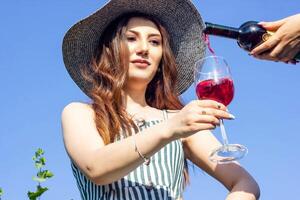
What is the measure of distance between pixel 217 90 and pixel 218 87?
21mm

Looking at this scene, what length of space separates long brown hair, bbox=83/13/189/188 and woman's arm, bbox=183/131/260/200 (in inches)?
7.8

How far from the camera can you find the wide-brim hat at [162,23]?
5152 mm

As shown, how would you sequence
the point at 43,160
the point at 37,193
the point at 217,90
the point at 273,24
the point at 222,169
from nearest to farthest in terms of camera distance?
the point at 217,90
the point at 273,24
the point at 222,169
the point at 37,193
the point at 43,160

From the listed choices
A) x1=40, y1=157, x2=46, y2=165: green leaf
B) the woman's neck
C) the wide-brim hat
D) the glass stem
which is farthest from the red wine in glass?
x1=40, y1=157, x2=46, y2=165: green leaf

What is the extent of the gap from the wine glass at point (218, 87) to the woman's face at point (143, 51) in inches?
31.7

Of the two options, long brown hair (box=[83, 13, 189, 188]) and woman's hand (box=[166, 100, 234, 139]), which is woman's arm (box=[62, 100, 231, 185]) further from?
long brown hair (box=[83, 13, 189, 188])

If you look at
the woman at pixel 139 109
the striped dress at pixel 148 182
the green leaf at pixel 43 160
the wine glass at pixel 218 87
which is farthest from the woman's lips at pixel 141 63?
the green leaf at pixel 43 160

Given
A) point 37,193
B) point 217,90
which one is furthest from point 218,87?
point 37,193

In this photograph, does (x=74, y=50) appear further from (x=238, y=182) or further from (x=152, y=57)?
(x=238, y=182)

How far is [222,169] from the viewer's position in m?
4.38

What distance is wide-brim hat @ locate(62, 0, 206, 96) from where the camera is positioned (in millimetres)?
5152

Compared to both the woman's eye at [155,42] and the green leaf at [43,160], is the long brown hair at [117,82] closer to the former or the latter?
the woman's eye at [155,42]

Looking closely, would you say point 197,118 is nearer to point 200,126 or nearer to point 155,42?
point 200,126

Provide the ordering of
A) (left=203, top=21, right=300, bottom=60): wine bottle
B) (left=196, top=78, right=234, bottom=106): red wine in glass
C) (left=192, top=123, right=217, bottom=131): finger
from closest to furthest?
(left=192, top=123, right=217, bottom=131): finger → (left=196, top=78, right=234, bottom=106): red wine in glass → (left=203, top=21, right=300, bottom=60): wine bottle
